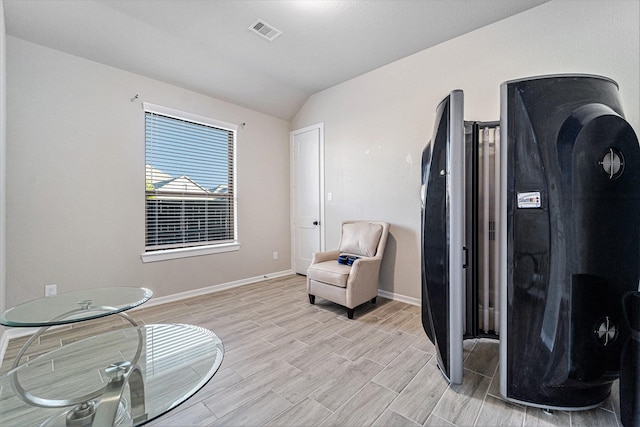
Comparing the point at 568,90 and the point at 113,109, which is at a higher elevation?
the point at 113,109

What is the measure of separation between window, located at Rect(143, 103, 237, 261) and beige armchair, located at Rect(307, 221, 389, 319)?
1498 millimetres

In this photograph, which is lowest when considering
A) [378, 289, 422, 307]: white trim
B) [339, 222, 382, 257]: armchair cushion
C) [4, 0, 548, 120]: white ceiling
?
[378, 289, 422, 307]: white trim

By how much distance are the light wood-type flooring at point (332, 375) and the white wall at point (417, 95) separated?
105 cm

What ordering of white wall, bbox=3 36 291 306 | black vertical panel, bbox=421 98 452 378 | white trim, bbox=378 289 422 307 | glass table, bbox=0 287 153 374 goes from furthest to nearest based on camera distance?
white trim, bbox=378 289 422 307 < white wall, bbox=3 36 291 306 < black vertical panel, bbox=421 98 452 378 < glass table, bbox=0 287 153 374

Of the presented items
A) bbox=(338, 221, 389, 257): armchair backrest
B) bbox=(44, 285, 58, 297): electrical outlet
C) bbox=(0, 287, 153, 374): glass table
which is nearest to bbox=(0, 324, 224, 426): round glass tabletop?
bbox=(0, 287, 153, 374): glass table

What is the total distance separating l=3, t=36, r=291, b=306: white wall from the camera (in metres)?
2.42

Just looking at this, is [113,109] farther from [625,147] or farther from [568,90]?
[625,147]

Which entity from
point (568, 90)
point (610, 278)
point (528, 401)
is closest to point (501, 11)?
point (568, 90)

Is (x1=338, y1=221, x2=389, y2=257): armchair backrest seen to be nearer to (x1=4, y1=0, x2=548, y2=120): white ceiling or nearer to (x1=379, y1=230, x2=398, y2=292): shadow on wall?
(x1=379, y1=230, x2=398, y2=292): shadow on wall

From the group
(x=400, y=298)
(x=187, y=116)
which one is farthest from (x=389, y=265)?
(x=187, y=116)

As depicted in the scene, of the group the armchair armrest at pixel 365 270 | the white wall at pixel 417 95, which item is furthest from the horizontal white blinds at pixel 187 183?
the armchair armrest at pixel 365 270

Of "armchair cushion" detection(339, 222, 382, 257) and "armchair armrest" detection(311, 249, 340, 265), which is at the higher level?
"armchair cushion" detection(339, 222, 382, 257)

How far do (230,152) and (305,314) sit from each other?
2.56 metres

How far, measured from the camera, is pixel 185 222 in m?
3.52
